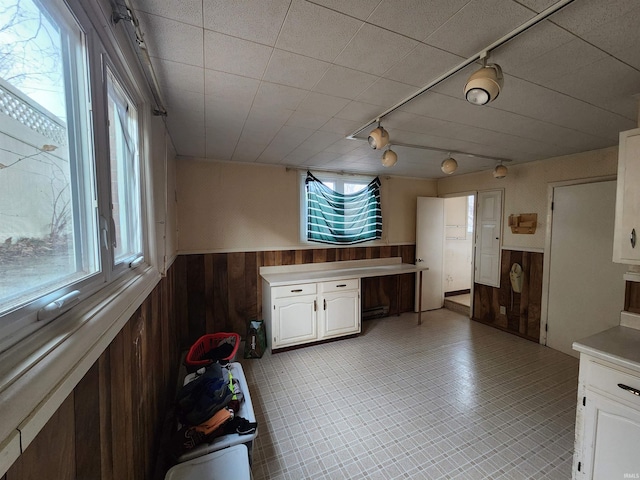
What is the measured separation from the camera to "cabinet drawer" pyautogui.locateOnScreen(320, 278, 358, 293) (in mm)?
3256

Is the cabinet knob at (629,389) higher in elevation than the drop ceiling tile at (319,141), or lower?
lower

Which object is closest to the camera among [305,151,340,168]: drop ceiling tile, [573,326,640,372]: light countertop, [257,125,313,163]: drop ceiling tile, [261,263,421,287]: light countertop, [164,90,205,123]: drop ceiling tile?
[573,326,640,372]: light countertop

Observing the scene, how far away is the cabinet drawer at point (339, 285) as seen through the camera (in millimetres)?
3256

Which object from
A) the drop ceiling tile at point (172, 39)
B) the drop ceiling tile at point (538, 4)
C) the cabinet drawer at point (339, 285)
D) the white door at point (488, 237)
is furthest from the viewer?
the white door at point (488, 237)

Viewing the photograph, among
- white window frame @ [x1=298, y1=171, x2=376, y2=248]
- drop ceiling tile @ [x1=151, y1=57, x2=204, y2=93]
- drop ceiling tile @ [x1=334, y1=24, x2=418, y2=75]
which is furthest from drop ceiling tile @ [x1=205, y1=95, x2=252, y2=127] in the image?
white window frame @ [x1=298, y1=171, x2=376, y2=248]

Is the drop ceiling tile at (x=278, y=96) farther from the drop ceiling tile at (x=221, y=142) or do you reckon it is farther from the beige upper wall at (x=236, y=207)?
the beige upper wall at (x=236, y=207)

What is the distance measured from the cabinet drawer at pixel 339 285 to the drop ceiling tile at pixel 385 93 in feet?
6.95

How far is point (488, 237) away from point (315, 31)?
148 inches

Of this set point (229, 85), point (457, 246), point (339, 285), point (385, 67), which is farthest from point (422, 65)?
point (457, 246)

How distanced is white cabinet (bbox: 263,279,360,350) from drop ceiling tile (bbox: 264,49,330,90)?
2111 mm

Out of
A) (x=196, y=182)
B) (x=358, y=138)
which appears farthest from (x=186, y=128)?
(x=358, y=138)

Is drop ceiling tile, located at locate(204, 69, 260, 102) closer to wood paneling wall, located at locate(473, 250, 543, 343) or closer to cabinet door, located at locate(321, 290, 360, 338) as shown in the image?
cabinet door, located at locate(321, 290, 360, 338)

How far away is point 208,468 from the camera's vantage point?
4.20 ft

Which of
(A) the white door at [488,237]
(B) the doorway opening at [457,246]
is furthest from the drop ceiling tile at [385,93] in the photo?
(B) the doorway opening at [457,246]
